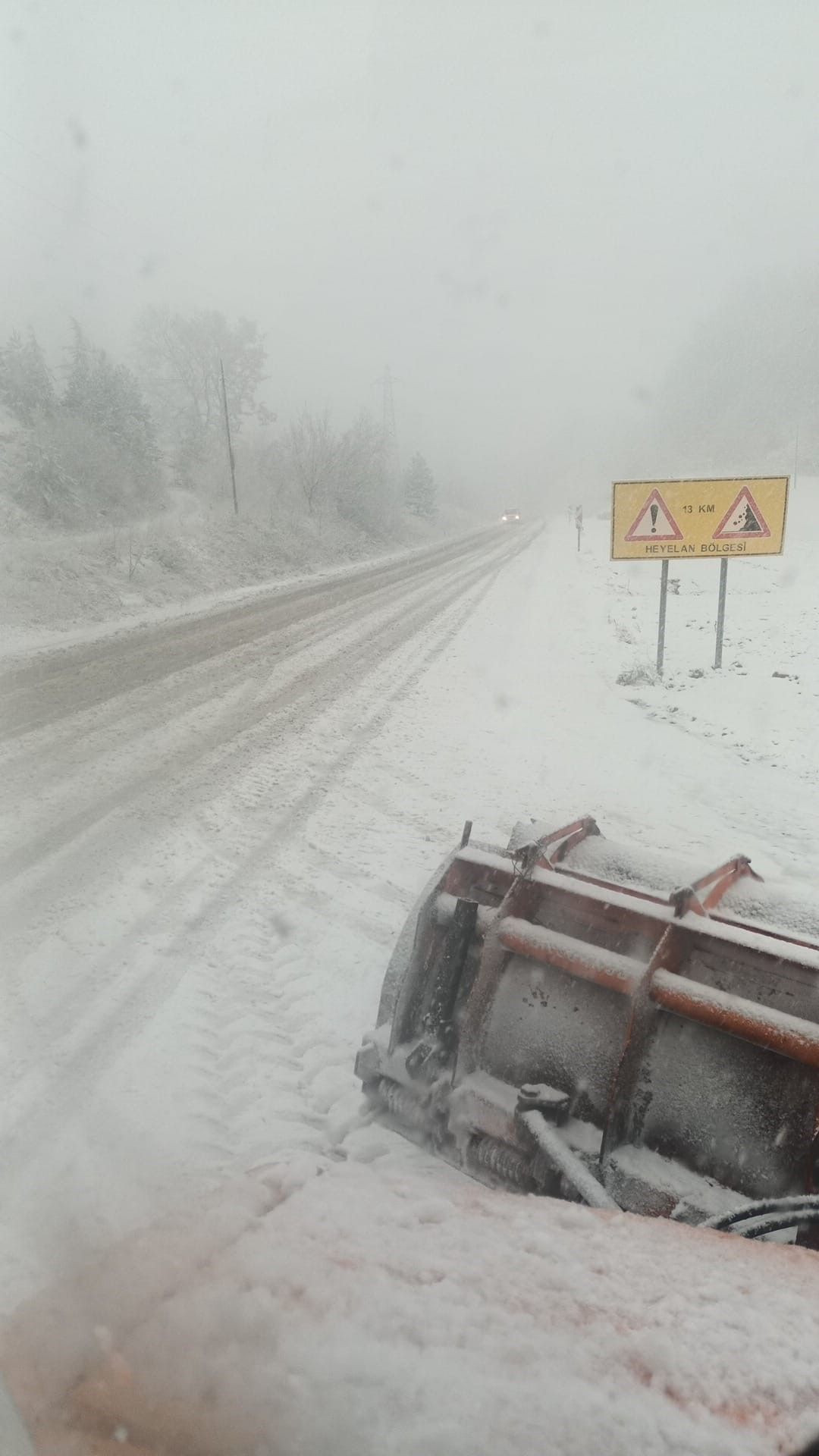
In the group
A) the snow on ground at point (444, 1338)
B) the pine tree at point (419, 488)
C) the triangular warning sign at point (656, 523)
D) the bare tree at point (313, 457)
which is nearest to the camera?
the snow on ground at point (444, 1338)

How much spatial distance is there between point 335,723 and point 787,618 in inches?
449

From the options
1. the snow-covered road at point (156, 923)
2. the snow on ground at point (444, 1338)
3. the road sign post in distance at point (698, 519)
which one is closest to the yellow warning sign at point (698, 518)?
the road sign post in distance at point (698, 519)

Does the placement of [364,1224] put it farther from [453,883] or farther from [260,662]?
[260,662]

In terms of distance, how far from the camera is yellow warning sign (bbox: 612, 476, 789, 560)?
35.9 feet

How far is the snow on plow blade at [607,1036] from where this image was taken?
2213 mm

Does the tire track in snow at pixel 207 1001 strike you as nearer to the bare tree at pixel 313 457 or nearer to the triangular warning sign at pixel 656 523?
the triangular warning sign at pixel 656 523

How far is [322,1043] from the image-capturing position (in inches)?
148

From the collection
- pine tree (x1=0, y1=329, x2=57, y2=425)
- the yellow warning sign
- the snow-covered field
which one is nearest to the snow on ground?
the snow-covered field

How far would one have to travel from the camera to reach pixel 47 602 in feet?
53.7

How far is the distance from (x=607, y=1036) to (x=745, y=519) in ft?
33.4

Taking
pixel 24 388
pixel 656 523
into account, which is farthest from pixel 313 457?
pixel 656 523

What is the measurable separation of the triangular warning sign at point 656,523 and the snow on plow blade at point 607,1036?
29.6ft

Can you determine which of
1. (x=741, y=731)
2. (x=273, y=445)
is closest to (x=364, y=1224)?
(x=741, y=731)

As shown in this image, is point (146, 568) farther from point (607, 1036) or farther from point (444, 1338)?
point (444, 1338)
